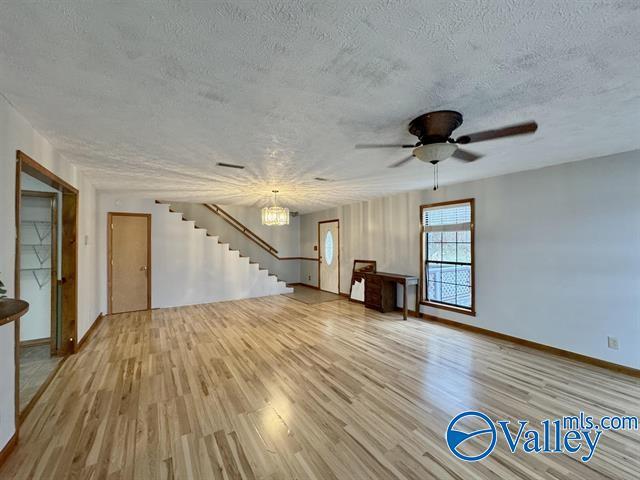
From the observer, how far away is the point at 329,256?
325 inches

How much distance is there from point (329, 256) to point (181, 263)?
3.95 meters

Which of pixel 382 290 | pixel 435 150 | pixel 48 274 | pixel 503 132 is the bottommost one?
pixel 382 290

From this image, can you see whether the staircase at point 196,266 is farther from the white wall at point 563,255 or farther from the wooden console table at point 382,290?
the white wall at point 563,255

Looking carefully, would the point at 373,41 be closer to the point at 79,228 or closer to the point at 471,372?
the point at 471,372

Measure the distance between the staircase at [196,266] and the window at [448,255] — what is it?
4402mm

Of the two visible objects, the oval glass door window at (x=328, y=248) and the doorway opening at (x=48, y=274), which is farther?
the oval glass door window at (x=328, y=248)

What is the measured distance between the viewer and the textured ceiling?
1266mm

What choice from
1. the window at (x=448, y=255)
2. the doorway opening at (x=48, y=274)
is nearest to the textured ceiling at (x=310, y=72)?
the doorway opening at (x=48, y=274)

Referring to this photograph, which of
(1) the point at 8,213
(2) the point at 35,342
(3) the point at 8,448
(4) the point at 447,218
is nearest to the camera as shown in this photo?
(3) the point at 8,448

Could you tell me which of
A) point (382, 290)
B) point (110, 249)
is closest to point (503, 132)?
point (382, 290)

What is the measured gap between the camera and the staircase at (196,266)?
6.39 m

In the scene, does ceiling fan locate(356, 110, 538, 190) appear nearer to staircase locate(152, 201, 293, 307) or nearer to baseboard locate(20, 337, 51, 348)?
baseboard locate(20, 337, 51, 348)

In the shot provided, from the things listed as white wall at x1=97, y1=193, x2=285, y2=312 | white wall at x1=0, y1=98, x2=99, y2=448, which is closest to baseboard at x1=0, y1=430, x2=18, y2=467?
white wall at x1=0, y1=98, x2=99, y2=448

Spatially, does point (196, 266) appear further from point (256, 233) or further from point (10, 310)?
point (10, 310)
